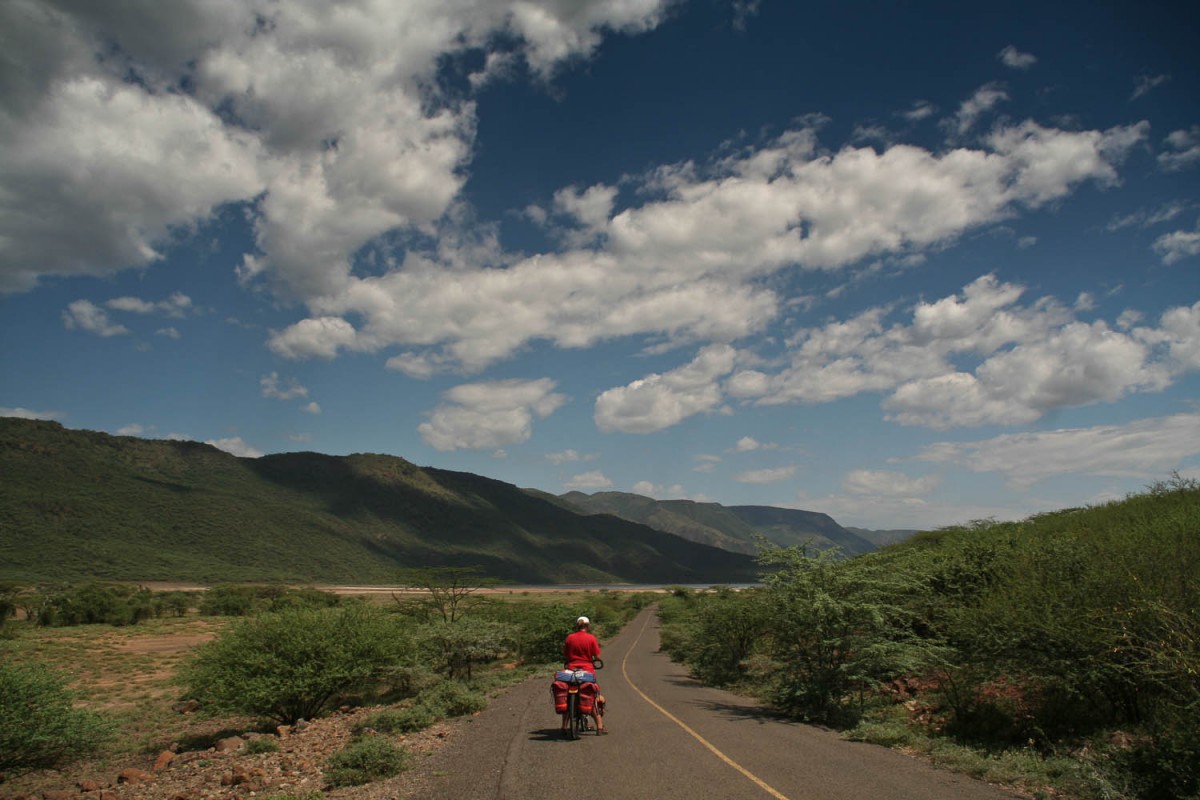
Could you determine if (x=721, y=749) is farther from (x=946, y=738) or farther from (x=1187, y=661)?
(x=1187, y=661)

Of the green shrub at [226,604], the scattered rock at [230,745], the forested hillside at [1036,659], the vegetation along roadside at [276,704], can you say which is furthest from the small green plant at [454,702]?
the green shrub at [226,604]

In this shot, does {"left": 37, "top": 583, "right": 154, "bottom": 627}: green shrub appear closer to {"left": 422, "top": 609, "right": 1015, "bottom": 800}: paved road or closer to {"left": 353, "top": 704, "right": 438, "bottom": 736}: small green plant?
{"left": 353, "top": 704, "right": 438, "bottom": 736}: small green plant

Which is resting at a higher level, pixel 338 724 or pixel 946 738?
pixel 946 738

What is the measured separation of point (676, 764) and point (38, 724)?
19655 millimetres

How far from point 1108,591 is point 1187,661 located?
10.4 feet

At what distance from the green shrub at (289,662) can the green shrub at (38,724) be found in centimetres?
291

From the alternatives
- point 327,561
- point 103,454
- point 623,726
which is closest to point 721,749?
point 623,726

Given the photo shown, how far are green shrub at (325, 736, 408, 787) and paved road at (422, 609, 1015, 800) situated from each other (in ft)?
2.20

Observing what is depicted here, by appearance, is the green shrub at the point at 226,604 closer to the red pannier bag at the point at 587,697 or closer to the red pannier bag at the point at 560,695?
the red pannier bag at the point at 560,695

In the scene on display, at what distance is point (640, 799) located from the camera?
7559mm

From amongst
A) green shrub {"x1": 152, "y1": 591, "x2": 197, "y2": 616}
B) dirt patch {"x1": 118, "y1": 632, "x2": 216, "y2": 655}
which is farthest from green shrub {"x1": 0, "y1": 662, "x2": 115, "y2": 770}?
green shrub {"x1": 152, "y1": 591, "x2": 197, "y2": 616}

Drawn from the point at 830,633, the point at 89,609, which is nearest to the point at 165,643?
the point at 89,609

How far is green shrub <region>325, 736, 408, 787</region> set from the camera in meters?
10.1

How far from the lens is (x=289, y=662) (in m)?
20.2
